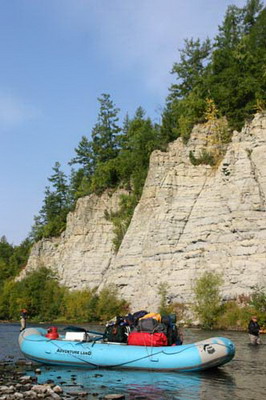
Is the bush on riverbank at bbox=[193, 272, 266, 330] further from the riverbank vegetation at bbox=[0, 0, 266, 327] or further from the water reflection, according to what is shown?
the water reflection

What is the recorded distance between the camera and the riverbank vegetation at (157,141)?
45.2m

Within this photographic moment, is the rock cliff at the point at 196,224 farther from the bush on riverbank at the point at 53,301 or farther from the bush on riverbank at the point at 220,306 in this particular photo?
the bush on riverbank at the point at 53,301

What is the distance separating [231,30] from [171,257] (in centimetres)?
3047

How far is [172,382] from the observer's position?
55.5ft

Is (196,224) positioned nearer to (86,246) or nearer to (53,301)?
(86,246)

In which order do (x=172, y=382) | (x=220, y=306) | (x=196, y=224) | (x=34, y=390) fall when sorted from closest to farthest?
(x=34, y=390) < (x=172, y=382) < (x=220, y=306) < (x=196, y=224)

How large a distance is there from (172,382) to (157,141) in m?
39.1

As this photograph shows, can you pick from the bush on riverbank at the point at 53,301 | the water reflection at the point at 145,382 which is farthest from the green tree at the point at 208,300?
the water reflection at the point at 145,382

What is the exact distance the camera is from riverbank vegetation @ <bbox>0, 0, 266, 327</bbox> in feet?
148

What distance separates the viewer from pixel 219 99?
47.3 m

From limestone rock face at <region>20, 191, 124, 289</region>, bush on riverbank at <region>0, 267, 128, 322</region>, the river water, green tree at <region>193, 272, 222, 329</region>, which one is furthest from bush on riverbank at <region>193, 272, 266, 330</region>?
limestone rock face at <region>20, 191, 124, 289</region>

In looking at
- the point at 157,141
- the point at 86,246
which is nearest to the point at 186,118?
the point at 157,141

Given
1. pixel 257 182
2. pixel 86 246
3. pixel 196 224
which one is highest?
pixel 257 182

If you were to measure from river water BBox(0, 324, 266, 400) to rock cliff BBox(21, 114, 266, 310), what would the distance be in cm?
1749
